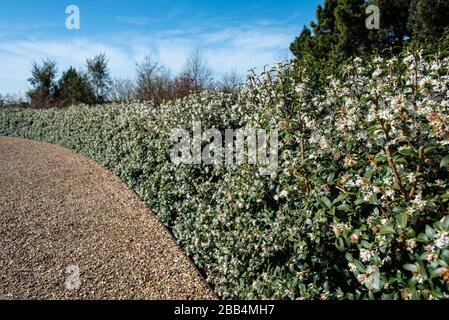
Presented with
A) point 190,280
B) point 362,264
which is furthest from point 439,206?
point 190,280

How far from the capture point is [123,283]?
3.43m

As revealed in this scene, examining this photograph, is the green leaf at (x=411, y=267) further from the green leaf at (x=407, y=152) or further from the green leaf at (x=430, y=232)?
the green leaf at (x=407, y=152)

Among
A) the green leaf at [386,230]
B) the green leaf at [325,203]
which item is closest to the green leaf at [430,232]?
the green leaf at [386,230]

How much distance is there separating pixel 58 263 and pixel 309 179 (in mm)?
3035

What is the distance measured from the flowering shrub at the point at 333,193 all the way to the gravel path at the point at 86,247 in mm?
380

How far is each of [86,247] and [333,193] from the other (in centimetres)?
322

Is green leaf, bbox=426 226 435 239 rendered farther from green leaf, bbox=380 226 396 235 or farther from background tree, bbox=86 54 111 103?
background tree, bbox=86 54 111 103

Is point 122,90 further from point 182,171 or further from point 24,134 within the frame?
point 182,171

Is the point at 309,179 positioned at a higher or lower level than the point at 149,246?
higher

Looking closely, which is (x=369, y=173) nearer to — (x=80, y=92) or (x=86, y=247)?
(x=86, y=247)
